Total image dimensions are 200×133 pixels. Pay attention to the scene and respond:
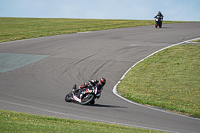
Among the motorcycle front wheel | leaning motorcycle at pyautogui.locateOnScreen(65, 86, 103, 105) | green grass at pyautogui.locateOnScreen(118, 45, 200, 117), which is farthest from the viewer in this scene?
green grass at pyautogui.locateOnScreen(118, 45, 200, 117)

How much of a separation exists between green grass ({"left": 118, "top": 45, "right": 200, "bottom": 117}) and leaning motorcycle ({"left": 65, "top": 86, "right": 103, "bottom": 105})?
2.93m

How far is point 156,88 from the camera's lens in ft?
55.8

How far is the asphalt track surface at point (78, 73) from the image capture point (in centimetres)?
1147

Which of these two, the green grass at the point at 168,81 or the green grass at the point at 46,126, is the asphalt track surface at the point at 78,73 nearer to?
the green grass at the point at 168,81

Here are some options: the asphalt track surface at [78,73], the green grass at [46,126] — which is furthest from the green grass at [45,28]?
the green grass at [46,126]

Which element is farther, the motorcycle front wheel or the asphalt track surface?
the motorcycle front wheel

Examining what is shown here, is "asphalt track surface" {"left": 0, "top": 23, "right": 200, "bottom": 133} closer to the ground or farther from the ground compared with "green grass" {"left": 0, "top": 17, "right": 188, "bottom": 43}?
closer to the ground

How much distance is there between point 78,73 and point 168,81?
19.9 ft

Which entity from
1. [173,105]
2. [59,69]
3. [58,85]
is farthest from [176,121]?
[59,69]

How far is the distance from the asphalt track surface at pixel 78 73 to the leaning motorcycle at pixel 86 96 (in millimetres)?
331

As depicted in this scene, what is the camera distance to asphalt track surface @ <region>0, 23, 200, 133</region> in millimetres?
11469

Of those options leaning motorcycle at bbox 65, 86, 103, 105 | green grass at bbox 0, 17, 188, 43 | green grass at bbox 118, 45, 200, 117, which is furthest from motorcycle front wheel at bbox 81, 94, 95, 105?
green grass at bbox 0, 17, 188, 43

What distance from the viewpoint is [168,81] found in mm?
18422

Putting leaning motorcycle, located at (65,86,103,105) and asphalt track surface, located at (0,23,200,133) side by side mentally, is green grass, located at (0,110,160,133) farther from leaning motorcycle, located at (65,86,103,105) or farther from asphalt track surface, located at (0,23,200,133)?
leaning motorcycle, located at (65,86,103,105)
